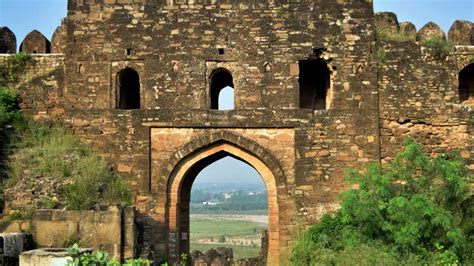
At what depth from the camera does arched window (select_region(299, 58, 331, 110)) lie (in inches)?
592

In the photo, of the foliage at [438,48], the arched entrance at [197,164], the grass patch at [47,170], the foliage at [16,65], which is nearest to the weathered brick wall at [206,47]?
the arched entrance at [197,164]

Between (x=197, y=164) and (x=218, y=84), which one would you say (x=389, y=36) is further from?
(x=197, y=164)

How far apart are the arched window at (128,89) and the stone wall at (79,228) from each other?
3.41m

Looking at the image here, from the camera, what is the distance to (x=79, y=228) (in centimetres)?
1130

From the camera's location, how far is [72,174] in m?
12.9

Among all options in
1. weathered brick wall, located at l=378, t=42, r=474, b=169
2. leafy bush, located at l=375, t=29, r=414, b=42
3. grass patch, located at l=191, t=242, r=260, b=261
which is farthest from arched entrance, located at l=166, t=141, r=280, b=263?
grass patch, located at l=191, t=242, r=260, b=261

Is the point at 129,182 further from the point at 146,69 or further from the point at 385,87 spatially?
the point at 385,87

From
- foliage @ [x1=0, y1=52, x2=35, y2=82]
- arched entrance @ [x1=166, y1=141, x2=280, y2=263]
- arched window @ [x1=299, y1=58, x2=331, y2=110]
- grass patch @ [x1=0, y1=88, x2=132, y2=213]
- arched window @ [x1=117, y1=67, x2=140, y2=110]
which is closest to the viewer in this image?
grass patch @ [x1=0, y1=88, x2=132, y2=213]

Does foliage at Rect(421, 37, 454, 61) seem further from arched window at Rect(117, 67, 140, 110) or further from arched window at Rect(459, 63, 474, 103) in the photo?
arched window at Rect(117, 67, 140, 110)

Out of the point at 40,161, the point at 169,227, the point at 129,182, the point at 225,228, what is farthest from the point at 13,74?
the point at 225,228

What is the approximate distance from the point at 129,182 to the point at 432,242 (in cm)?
600

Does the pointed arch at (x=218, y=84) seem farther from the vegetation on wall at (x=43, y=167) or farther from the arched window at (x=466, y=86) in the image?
the arched window at (x=466, y=86)

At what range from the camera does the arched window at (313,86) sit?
49.3 ft

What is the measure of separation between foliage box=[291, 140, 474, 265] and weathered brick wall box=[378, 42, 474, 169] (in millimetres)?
1343
